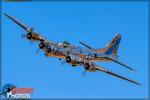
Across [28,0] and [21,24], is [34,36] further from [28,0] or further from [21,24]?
[28,0]

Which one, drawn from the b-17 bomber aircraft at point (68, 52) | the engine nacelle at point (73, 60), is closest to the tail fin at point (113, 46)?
the b-17 bomber aircraft at point (68, 52)

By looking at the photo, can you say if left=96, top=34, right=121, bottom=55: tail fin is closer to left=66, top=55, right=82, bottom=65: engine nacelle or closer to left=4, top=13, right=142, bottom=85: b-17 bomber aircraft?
left=4, top=13, right=142, bottom=85: b-17 bomber aircraft

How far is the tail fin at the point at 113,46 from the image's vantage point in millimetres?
111544

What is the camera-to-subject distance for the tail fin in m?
112

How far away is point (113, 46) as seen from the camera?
114 meters

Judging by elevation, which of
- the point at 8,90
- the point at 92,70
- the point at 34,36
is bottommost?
the point at 8,90

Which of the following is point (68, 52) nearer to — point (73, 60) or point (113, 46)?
point (73, 60)

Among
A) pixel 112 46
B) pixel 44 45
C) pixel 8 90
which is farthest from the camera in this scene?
pixel 112 46

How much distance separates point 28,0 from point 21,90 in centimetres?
1677

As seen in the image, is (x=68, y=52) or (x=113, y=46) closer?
(x=68, y=52)

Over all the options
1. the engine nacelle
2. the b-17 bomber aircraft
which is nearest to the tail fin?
the b-17 bomber aircraft

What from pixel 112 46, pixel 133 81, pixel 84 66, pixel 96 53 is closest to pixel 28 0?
Answer: pixel 84 66

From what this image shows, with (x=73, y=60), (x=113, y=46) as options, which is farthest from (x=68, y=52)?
(x=113, y=46)

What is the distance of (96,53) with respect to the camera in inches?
3861
